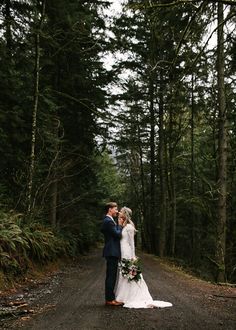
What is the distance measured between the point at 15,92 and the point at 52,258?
6346 millimetres

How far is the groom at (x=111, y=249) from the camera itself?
8141mm

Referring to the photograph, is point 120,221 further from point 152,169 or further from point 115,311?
point 152,169

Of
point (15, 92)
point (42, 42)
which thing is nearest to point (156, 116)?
point (42, 42)

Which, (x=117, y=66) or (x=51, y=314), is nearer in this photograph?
(x=51, y=314)

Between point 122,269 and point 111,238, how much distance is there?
0.65 metres

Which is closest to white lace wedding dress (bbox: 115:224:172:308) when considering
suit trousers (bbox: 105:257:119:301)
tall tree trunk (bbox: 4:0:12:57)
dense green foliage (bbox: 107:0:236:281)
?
suit trousers (bbox: 105:257:119:301)

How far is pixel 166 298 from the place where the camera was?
9156 millimetres

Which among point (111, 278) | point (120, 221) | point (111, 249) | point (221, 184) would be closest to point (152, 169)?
point (221, 184)

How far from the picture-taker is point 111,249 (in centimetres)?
832

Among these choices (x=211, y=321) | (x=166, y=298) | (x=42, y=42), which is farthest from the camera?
(x=42, y=42)

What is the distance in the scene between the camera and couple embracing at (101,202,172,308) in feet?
26.7

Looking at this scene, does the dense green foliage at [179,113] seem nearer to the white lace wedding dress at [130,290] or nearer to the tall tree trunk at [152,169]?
the tall tree trunk at [152,169]

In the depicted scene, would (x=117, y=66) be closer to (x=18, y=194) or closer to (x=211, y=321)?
(x=18, y=194)

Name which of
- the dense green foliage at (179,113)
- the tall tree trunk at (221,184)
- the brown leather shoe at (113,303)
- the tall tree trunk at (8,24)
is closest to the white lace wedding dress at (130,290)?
the brown leather shoe at (113,303)
